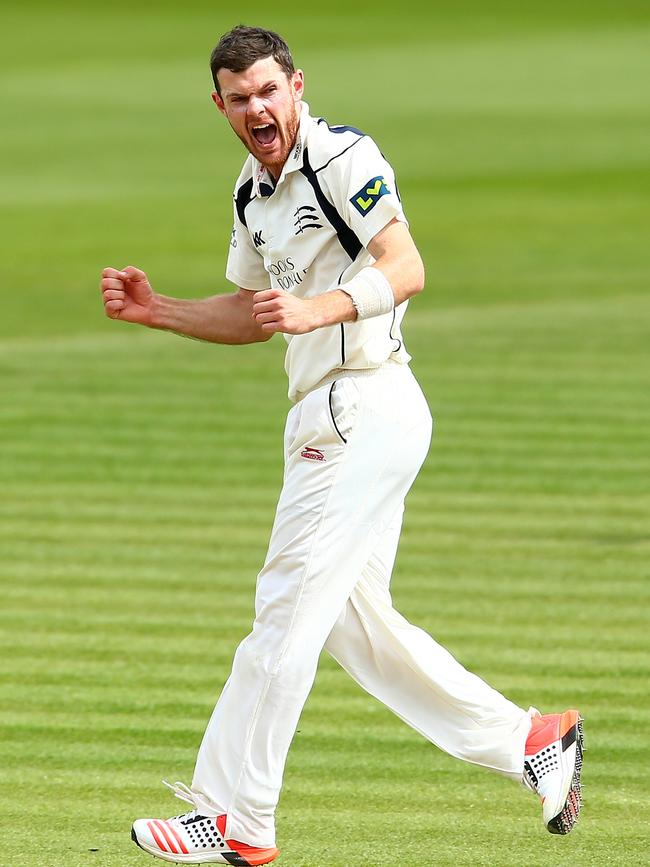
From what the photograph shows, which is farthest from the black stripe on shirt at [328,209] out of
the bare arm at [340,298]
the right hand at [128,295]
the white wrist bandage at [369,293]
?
the right hand at [128,295]

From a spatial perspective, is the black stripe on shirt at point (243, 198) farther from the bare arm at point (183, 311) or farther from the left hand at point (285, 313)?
the left hand at point (285, 313)

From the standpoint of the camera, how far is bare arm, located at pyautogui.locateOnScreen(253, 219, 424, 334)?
4027mm

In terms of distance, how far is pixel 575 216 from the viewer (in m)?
24.5

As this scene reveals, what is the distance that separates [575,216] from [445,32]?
23.6 m

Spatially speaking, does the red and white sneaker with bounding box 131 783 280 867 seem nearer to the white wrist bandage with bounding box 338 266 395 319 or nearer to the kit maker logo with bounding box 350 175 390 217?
the white wrist bandage with bounding box 338 266 395 319

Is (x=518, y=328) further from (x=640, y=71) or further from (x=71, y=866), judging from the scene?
(x=640, y=71)

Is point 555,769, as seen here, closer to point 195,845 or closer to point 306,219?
point 195,845

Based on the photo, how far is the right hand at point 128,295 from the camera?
4.85 meters

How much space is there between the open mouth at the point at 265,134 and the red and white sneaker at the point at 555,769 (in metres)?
1.75

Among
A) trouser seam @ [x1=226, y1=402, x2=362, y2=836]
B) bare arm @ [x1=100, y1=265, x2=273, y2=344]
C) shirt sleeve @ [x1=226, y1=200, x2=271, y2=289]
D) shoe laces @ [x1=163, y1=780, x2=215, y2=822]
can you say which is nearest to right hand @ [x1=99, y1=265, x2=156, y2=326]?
bare arm @ [x1=100, y1=265, x2=273, y2=344]

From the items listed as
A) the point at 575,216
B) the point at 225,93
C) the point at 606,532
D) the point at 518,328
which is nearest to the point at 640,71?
the point at 575,216

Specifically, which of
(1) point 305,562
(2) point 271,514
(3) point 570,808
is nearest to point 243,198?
(1) point 305,562

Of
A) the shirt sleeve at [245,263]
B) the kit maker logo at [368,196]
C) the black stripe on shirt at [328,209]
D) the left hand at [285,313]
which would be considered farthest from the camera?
the shirt sleeve at [245,263]

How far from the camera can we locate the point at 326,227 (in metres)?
4.38
